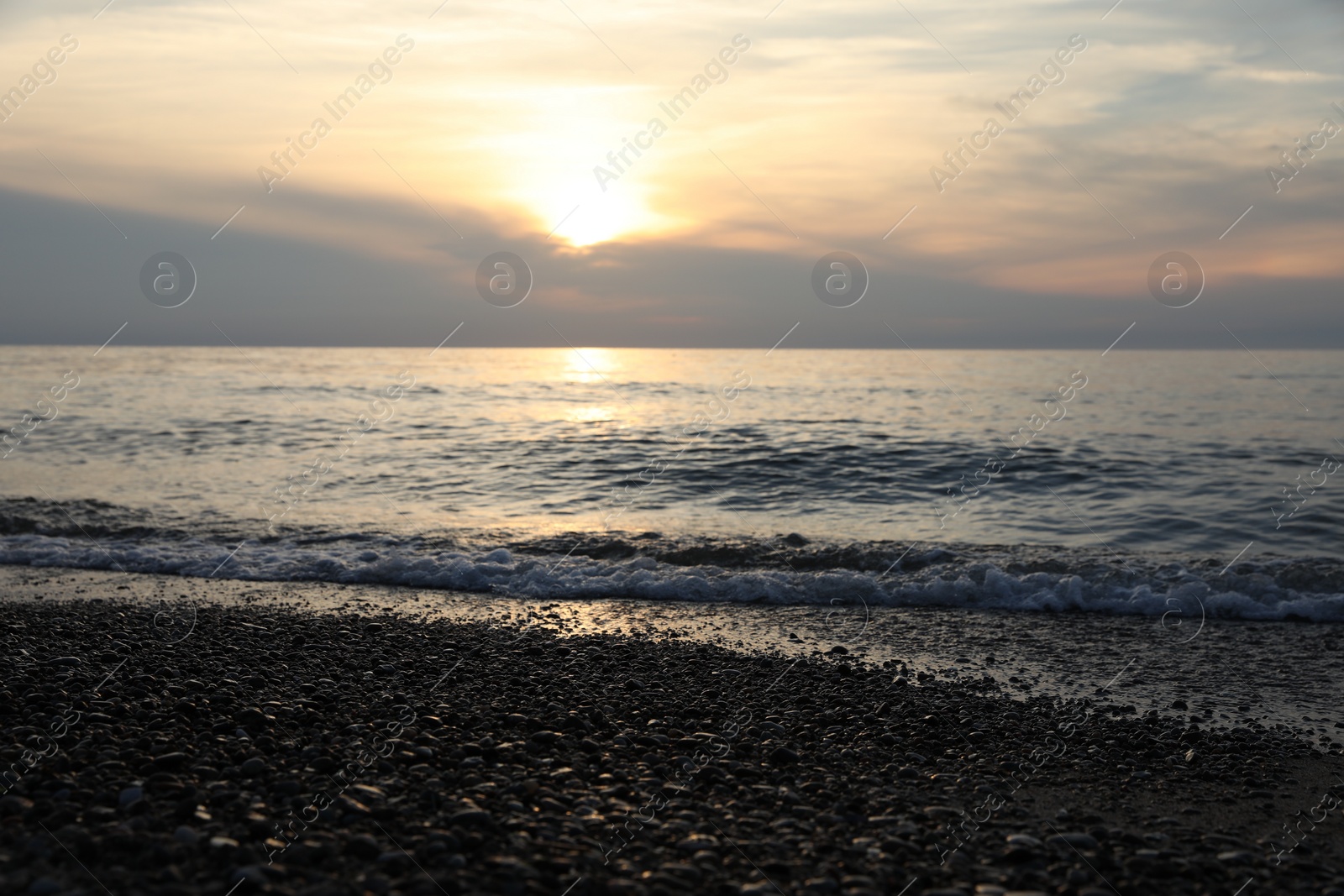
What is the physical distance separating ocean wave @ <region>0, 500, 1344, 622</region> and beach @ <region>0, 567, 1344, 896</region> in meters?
2.25

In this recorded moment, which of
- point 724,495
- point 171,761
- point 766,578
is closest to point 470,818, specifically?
point 171,761

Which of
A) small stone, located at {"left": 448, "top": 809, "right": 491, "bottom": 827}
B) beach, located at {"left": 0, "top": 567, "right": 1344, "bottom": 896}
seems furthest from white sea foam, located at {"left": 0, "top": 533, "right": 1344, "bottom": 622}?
small stone, located at {"left": 448, "top": 809, "right": 491, "bottom": 827}

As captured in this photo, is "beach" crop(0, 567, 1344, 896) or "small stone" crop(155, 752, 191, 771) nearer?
"beach" crop(0, 567, 1344, 896)

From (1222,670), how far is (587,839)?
7544 millimetres

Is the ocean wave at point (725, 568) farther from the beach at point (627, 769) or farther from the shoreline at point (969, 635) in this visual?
the beach at point (627, 769)

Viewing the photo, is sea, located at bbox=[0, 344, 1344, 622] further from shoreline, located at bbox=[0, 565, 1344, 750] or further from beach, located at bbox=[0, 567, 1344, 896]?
beach, located at bbox=[0, 567, 1344, 896]

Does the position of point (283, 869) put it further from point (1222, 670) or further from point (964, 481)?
point (964, 481)

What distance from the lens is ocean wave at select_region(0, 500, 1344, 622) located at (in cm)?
1148

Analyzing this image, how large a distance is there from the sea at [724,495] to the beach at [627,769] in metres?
3.10

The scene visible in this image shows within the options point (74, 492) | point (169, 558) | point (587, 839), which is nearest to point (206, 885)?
point (587, 839)

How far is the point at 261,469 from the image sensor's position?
22297 millimetres

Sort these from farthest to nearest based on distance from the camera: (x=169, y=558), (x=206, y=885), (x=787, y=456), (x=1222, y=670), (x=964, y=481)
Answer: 1. (x=787, y=456)
2. (x=964, y=481)
3. (x=169, y=558)
4. (x=1222, y=670)
5. (x=206, y=885)

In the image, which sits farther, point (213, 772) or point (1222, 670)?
point (1222, 670)

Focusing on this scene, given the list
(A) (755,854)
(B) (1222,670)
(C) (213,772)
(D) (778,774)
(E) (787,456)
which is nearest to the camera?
(A) (755,854)
